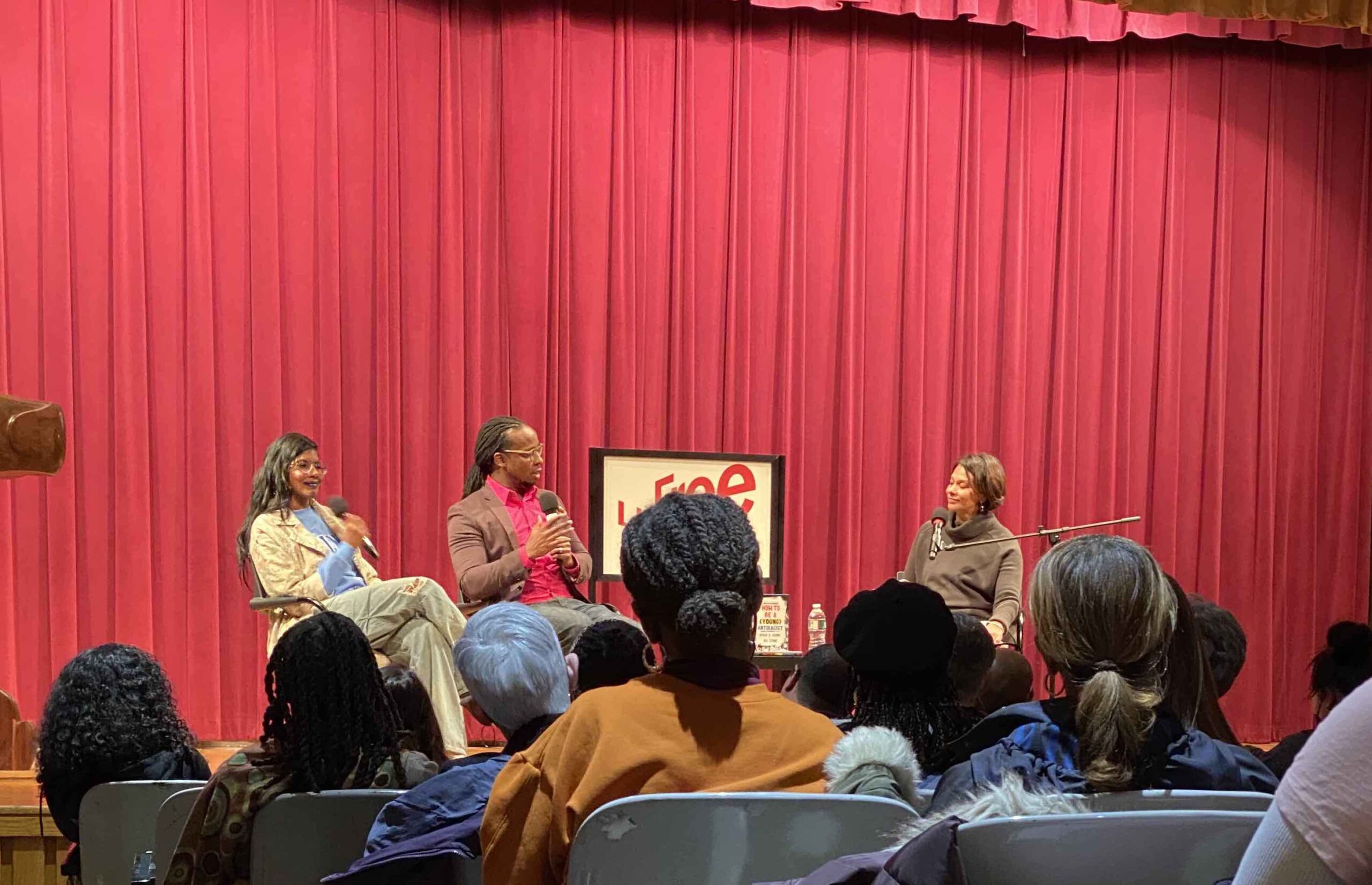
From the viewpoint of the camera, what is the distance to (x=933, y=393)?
22.2 feet

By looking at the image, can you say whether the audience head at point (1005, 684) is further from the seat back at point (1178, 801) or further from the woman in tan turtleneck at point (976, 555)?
the seat back at point (1178, 801)

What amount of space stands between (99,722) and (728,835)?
4.20 feet

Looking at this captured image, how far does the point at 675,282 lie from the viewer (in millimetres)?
6426

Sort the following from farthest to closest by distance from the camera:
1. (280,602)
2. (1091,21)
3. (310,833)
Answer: (1091,21)
(280,602)
(310,833)

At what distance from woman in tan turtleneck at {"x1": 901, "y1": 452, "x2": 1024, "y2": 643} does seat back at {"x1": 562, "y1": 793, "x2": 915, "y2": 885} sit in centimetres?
357

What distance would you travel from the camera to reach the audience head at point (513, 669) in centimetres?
209

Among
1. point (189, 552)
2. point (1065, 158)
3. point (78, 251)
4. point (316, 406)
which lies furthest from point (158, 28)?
point (1065, 158)

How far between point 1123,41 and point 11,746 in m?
5.78

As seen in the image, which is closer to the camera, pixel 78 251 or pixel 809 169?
pixel 78 251

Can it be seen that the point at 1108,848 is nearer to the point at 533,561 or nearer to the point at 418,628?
the point at 418,628

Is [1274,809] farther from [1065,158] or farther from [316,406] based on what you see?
[1065,158]

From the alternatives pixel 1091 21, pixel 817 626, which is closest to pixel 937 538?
pixel 817 626

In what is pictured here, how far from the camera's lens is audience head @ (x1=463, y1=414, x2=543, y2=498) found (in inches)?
194

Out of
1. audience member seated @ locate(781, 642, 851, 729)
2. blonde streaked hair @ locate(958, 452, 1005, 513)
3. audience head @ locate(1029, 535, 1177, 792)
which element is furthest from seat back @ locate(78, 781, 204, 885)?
blonde streaked hair @ locate(958, 452, 1005, 513)
